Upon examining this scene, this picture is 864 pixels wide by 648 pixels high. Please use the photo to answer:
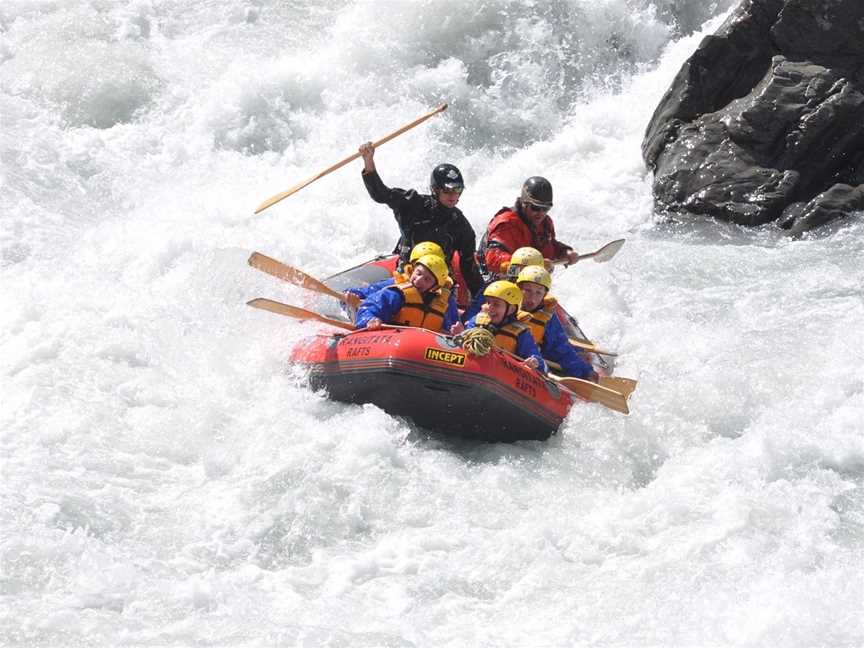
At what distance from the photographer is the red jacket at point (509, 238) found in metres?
9.28

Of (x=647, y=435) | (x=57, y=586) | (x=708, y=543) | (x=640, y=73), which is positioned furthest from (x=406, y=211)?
(x=640, y=73)

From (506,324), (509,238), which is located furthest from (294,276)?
(509,238)

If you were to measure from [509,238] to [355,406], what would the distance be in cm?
230

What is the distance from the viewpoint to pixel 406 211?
8.55 metres

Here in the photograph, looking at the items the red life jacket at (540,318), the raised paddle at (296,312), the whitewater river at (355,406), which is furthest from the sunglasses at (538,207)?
the raised paddle at (296,312)

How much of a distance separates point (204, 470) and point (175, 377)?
136 centimetres

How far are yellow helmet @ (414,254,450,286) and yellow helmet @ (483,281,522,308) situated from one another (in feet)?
1.03

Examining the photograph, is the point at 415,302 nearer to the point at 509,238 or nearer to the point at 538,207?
the point at 509,238

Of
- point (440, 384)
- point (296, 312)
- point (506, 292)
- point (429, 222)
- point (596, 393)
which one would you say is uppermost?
point (506, 292)

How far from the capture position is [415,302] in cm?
792

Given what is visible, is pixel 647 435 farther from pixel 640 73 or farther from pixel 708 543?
pixel 640 73

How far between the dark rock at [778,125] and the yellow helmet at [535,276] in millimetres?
4361

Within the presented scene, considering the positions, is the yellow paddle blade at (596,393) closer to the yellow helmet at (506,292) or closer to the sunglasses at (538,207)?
the yellow helmet at (506,292)

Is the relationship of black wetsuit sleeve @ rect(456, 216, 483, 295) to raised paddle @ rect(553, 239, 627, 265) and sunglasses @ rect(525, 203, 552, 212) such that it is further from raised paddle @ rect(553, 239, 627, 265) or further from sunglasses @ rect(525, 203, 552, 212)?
raised paddle @ rect(553, 239, 627, 265)
